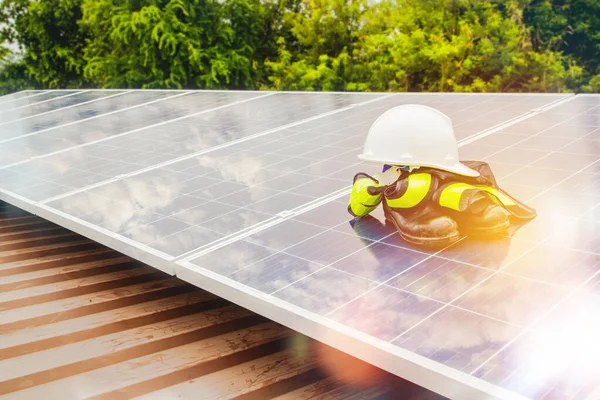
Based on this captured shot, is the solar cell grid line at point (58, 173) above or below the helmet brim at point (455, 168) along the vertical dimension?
below

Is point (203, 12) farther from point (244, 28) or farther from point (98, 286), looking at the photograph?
point (98, 286)

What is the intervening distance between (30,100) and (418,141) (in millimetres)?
16535

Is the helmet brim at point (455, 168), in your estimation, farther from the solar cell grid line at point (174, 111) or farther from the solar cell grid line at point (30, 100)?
the solar cell grid line at point (30, 100)

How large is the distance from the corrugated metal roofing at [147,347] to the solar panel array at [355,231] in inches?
23.5

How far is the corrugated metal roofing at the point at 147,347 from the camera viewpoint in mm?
4332

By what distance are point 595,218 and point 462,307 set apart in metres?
1.62

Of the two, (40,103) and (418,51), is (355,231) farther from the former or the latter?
(418,51)

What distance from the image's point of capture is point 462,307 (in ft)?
11.7

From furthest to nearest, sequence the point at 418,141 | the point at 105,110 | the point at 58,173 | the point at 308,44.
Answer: the point at 308,44
the point at 105,110
the point at 58,173
the point at 418,141

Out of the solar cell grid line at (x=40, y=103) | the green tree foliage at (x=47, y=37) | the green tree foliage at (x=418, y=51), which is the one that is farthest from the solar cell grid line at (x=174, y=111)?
the green tree foliage at (x=47, y=37)

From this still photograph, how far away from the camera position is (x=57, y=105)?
16328mm

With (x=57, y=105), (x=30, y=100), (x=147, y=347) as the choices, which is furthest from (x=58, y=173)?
(x=30, y=100)

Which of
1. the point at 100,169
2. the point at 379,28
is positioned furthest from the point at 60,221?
the point at 379,28

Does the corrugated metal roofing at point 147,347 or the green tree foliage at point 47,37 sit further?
the green tree foliage at point 47,37
